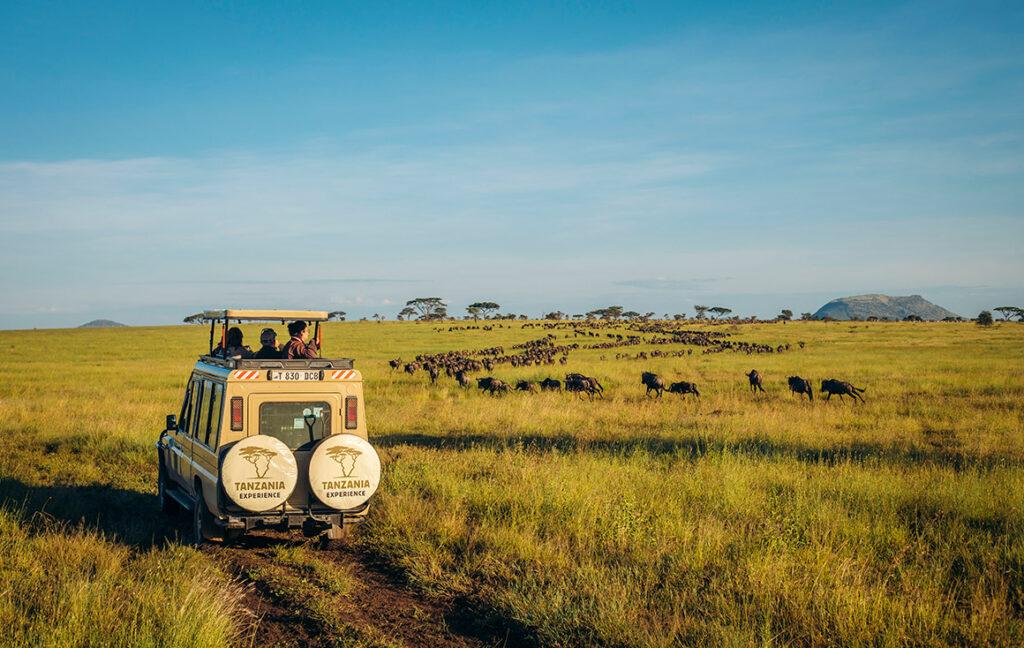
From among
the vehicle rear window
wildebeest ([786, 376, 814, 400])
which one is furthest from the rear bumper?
wildebeest ([786, 376, 814, 400])

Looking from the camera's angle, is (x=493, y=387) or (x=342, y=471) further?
(x=493, y=387)

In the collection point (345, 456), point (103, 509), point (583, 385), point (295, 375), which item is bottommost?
point (103, 509)

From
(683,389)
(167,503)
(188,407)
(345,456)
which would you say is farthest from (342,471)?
(683,389)

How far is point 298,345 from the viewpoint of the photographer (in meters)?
9.72

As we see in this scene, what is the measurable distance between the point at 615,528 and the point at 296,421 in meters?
3.66

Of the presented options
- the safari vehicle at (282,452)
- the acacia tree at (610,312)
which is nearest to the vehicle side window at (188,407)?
the safari vehicle at (282,452)

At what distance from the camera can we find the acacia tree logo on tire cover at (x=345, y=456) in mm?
7758

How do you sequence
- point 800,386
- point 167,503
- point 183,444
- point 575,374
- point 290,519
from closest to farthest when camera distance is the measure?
point 290,519 < point 183,444 < point 167,503 < point 800,386 < point 575,374

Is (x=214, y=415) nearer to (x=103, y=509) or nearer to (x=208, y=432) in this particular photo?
(x=208, y=432)

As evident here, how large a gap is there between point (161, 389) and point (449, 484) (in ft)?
69.4

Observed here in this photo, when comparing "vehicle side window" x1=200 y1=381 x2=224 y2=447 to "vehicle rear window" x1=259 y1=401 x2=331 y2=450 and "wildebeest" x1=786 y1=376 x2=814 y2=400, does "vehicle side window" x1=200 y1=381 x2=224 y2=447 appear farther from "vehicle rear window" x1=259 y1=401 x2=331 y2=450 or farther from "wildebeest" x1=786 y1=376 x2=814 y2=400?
"wildebeest" x1=786 y1=376 x2=814 y2=400

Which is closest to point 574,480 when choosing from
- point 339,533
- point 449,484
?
point 449,484

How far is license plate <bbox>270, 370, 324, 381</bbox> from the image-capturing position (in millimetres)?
8062

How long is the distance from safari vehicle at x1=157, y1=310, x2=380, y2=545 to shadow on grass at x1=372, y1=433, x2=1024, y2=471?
5.15 m
